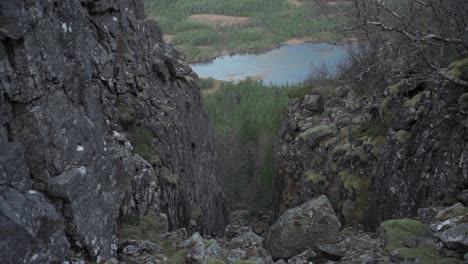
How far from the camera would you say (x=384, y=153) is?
2609cm

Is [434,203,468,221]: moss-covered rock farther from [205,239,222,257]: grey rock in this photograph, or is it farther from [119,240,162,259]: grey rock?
[119,240,162,259]: grey rock

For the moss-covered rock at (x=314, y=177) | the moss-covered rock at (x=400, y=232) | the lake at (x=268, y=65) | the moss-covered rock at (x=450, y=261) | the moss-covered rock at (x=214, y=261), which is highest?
the moss-covered rock at (x=450, y=261)

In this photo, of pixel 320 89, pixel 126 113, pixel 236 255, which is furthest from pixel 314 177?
pixel 236 255

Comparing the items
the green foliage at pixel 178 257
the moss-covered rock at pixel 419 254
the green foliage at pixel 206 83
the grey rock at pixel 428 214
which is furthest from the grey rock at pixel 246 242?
the green foliage at pixel 206 83

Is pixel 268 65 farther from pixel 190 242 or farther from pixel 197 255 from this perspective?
pixel 197 255

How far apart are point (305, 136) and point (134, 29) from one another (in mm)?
12724

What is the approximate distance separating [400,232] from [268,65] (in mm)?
134295

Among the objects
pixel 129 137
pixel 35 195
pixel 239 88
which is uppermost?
pixel 35 195

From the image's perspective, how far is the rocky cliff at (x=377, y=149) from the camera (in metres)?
20.3

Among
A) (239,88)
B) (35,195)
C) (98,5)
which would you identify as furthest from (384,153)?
(239,88)

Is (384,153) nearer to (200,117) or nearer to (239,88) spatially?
(200,117)

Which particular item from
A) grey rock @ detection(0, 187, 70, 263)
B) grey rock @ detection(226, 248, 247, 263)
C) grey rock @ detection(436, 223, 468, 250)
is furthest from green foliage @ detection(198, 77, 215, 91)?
grey rock @ detection(436, 223, 468, 250)

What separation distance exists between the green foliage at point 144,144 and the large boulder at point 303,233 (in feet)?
27.4

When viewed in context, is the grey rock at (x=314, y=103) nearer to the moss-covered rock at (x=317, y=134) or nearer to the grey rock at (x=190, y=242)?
the moss-covered rock at (x=317, y=134)
